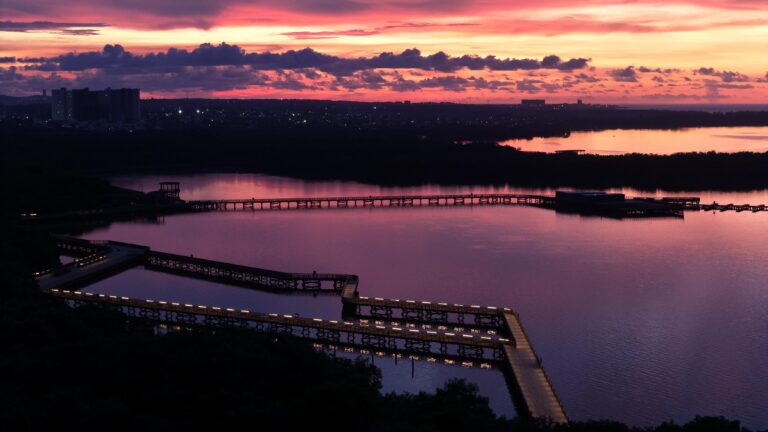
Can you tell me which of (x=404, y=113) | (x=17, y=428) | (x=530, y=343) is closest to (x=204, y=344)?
(x=17, y=428)

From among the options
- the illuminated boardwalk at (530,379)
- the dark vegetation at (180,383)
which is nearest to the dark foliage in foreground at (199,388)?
the dark vegetation at (180,383)

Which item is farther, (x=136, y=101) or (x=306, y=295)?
(x=136, y=101)

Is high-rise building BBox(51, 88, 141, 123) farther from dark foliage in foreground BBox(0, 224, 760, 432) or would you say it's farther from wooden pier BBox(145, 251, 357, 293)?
dark foliage in foreground BBox(0, 224, 760, 432)

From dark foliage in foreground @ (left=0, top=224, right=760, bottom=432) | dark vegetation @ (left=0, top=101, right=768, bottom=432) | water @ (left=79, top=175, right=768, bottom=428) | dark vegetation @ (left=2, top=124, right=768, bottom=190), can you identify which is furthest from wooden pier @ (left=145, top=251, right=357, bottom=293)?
dark vegetation @ (left=2, top=124, right=768, bottom=190)

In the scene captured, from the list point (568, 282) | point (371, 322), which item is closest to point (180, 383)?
point (371, 322)

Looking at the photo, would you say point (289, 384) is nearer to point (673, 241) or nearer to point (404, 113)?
point (673, 241)

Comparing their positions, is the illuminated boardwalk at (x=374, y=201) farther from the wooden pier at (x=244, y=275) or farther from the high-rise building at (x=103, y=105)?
the high-rise building at (x=103, y=105)

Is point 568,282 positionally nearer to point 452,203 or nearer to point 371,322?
point 371,322
